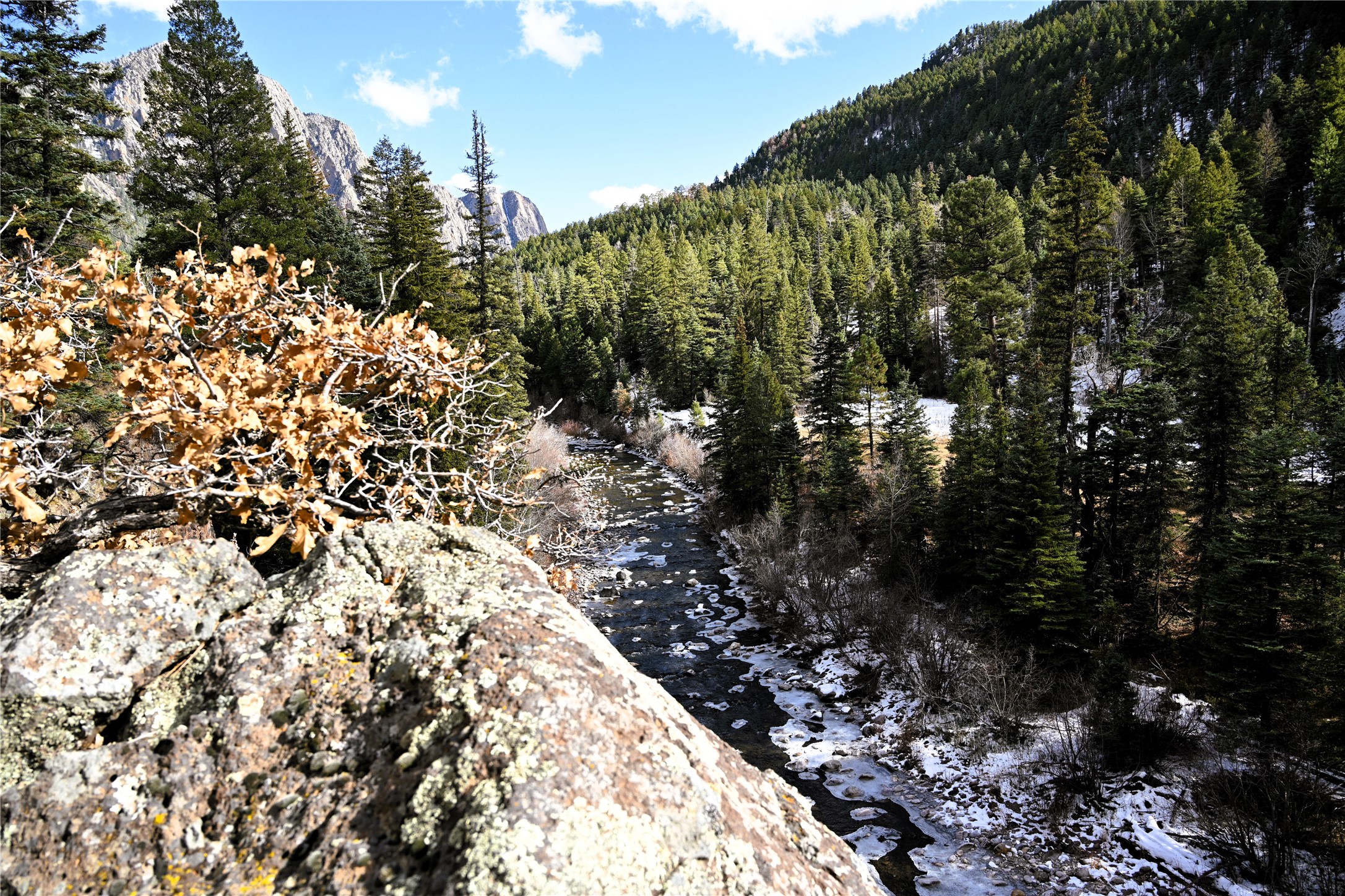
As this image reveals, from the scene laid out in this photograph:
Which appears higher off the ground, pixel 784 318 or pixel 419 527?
pixel 784 318

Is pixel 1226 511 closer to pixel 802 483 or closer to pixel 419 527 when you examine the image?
pixel 802 483

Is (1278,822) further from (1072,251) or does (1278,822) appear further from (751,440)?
(751,440)

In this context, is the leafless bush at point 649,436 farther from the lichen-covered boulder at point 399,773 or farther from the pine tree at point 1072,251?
the lichen-covered boulder at point 399,773

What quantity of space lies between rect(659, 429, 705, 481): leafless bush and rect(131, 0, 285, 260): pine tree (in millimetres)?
29092

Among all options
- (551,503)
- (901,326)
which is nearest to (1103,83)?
(901,326)

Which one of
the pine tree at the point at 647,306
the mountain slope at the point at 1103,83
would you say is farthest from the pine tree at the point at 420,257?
the mountain slope at the point at 1103,83

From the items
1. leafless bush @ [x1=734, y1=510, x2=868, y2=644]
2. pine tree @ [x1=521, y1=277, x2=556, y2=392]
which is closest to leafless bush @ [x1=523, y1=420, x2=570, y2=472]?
leafless bush @ [x1=734, y1=510, x2=868, y2=644]

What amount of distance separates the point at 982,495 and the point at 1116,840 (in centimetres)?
1198

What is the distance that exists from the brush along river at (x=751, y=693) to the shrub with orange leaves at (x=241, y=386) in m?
2.62

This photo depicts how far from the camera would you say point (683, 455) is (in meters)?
47.8

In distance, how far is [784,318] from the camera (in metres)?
62.0

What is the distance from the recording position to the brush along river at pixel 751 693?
13531mm

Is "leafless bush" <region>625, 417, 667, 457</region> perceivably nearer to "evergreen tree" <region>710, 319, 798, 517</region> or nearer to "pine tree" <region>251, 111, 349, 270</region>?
"evergreen tree" <region>710, 319, 798, 517</region>

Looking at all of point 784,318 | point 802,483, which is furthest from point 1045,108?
point 802,483
